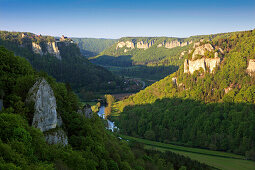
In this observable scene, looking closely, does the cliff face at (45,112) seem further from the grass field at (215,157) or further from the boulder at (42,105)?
the grass field at (215,157)

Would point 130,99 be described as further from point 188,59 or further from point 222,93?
point 222,93

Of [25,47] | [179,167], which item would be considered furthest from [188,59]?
[25,47]

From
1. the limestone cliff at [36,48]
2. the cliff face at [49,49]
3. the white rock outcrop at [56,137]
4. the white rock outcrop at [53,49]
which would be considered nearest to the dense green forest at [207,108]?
the white rock outcrop at [56,137]

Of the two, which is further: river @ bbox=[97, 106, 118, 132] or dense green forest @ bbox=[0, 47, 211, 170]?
river @ bbox=[97, 106, 118, 132]

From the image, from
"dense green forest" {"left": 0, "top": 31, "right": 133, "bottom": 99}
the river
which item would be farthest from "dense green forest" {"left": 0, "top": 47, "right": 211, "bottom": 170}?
"dense green forest" {"left": 0, "top": 31, "right": 133, "bottom": 99}

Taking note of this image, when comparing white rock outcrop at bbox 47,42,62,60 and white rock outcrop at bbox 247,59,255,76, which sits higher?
white rock outcrop at bbox 47,42,62,60

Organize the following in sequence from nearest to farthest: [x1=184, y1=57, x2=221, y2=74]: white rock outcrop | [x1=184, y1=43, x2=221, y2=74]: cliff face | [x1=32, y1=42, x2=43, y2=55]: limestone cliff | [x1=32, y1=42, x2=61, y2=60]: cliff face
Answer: [x1=184, y1=57, x2=221, y2=74]: white rock outcrop, [x1=184, y1=43, x2=221, y2=74]: cliff face, [x1=32, y1=42, x2=43, y2=55]: limestone cliff, [x1=32, y1=42, x2=61, y2=60]: cliff face

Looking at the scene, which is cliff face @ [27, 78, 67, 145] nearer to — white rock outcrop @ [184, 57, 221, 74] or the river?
the river

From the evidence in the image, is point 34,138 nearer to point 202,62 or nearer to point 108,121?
point 108,121
